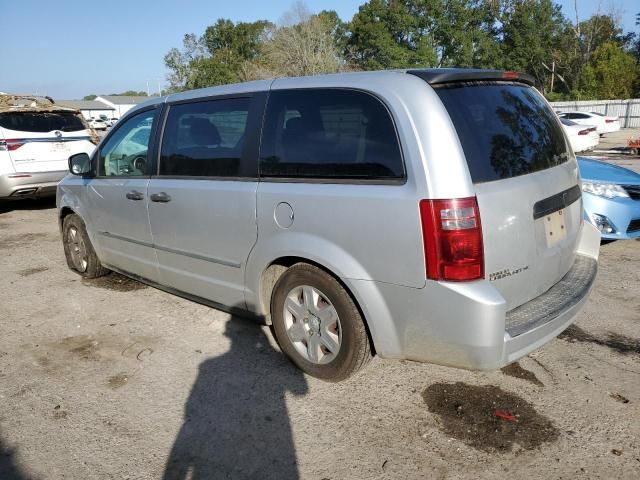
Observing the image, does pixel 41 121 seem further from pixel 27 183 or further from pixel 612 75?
pixel 612 75

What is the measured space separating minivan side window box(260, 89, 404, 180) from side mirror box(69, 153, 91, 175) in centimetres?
232

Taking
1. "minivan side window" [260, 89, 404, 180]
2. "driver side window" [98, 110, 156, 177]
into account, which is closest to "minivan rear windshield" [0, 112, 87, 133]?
"driver side window" [98, 110, 156, 177]

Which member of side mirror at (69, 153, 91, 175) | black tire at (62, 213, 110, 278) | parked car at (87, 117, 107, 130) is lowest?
black tire at (62, 213, 110, 278)

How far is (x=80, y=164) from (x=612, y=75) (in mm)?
43361

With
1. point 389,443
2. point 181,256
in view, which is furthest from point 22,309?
point 389,443

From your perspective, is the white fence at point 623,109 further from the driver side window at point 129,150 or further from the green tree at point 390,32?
the driver side window at point 129,150

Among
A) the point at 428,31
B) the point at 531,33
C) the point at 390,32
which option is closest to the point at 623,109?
the point at 531,33

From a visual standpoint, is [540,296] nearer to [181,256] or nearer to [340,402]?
[340,402]

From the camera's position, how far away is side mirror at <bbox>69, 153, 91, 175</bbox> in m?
4.71

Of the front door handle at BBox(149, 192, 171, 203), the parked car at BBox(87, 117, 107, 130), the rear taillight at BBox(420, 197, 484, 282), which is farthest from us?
the parked car at BBox(87, 117, 107, 130)

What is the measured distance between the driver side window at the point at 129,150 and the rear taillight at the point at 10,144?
450cm

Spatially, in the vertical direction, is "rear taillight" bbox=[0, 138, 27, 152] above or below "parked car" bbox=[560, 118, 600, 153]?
above

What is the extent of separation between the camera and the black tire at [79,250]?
16.8 ft

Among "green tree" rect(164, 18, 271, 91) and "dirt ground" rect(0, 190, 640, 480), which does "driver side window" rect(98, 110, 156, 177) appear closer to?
"dirt ground" rect(0, 190, 640, 480)
